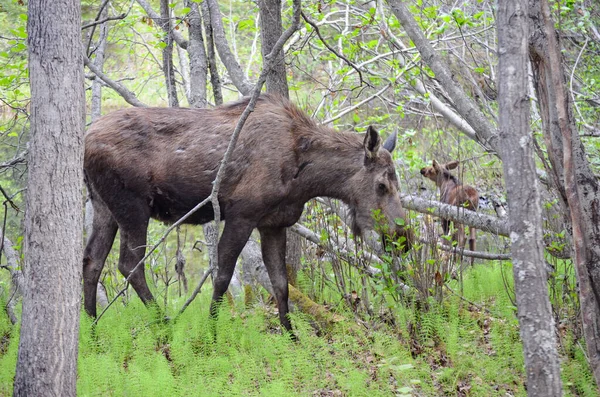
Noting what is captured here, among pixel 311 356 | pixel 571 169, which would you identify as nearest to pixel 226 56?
pixel 311 356

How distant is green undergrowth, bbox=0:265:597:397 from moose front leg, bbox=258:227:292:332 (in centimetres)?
21

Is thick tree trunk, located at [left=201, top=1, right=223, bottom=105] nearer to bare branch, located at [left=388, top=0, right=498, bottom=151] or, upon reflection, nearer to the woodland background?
the woodland background

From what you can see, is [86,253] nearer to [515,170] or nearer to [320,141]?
[320,141]

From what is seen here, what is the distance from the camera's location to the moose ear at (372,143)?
7.67 meters

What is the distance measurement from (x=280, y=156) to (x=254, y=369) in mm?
2454

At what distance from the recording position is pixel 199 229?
69.6ft

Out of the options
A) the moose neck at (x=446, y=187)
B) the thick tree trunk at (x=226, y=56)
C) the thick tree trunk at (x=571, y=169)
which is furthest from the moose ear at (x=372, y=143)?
the moose neck at (x=446, y=187)

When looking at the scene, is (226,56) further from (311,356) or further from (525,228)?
(525,228)

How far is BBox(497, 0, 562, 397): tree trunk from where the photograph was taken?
421 centimetres

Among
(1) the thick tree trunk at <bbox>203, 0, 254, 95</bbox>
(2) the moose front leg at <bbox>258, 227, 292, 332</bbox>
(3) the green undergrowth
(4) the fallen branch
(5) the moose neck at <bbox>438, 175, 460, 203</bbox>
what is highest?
(1) the thick tree trunk at <bbox>203, 0, 254, 95</bbox>

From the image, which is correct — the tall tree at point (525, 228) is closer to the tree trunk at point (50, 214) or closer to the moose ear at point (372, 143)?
the tree trunk at point (50, 214)

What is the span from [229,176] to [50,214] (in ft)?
9.97

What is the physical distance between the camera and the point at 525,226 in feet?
13.8

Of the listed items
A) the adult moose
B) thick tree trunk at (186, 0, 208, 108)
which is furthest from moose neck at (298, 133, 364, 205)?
thick tree trunk at (186, 0, 208, 108)
